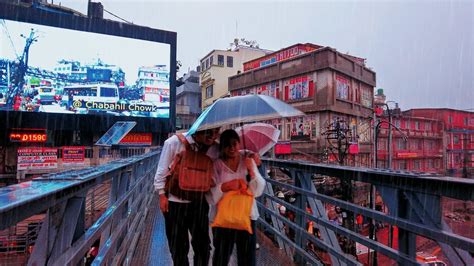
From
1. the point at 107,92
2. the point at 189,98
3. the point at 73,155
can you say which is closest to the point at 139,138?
the point at 107,92

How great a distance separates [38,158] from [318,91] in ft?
73.9

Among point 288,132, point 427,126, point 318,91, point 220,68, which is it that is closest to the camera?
point 318,91

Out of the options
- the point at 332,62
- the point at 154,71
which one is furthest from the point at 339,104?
→ the point at 154,71

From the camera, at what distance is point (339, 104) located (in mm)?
29516

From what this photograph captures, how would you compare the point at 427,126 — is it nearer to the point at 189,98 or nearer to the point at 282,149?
the point at 282,149

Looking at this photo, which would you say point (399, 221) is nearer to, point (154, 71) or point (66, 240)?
point (66, 240)

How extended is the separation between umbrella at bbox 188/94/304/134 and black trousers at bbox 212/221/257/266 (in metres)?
0.85

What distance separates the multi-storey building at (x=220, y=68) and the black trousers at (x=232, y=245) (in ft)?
122

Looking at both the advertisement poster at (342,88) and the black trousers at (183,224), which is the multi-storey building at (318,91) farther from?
the black trousers at (183,224)

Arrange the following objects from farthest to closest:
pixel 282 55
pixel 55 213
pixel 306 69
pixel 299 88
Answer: pixel 282 55, pixel 299 88, pixel 306 69, pixel 55 213

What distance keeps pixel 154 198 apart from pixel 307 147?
22453 millimetres

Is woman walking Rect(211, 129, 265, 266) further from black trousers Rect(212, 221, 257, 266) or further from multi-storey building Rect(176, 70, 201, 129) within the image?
multi-storey building Rect(176, 70, 201, 129)

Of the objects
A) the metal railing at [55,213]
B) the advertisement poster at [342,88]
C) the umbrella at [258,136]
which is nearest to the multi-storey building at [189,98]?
the advertisement poster at [342,88]

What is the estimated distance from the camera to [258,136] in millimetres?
3131
